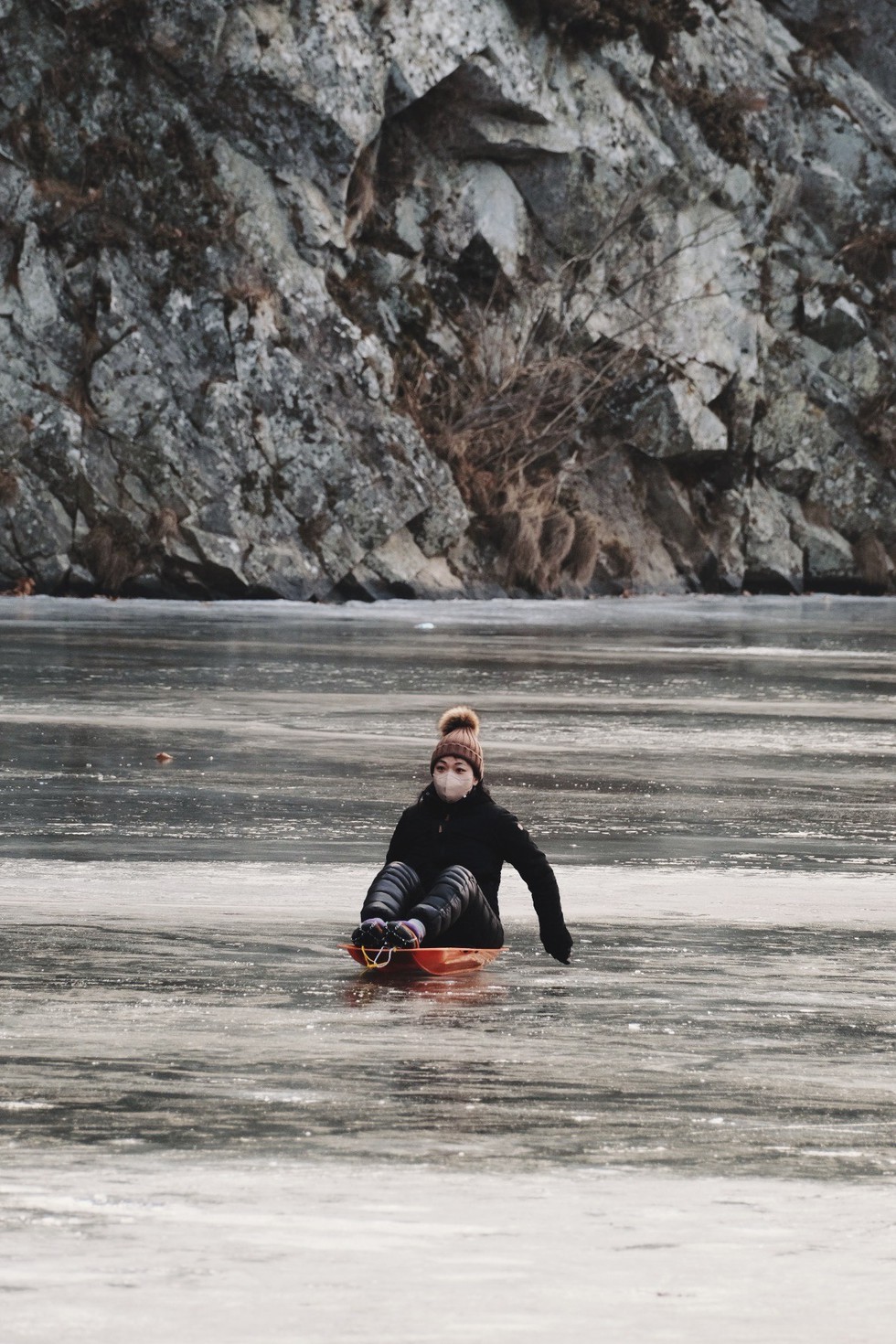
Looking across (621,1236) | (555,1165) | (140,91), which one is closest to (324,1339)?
(621,1236)

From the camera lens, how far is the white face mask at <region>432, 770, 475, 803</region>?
7.97 metres

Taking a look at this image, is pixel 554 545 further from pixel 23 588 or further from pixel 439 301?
pixel 23 588

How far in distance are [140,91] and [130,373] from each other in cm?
527

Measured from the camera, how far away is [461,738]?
312 inches

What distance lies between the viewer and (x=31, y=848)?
10.4 m

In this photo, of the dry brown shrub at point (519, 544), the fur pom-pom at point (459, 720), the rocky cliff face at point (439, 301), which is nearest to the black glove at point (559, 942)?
the fur pom-pom at point (459, 720)

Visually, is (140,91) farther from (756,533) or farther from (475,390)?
(756,533)

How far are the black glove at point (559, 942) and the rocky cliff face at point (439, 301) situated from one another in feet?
96.6

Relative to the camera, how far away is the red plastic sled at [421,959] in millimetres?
7438

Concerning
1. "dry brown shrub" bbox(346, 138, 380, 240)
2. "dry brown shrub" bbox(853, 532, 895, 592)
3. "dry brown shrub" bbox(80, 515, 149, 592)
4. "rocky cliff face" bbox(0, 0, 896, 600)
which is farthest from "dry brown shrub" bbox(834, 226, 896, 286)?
"dry brown shrub" bbox(80, 515, 149, 592)

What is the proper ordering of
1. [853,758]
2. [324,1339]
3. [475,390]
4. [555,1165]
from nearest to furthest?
[324,1339] → [555,1165] → [853,758] → [475,390]

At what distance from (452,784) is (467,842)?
204 mm

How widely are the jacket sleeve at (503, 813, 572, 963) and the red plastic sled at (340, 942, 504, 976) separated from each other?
0.22 metres

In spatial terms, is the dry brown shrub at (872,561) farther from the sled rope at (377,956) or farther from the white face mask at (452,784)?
the sled rope at (377,956)
